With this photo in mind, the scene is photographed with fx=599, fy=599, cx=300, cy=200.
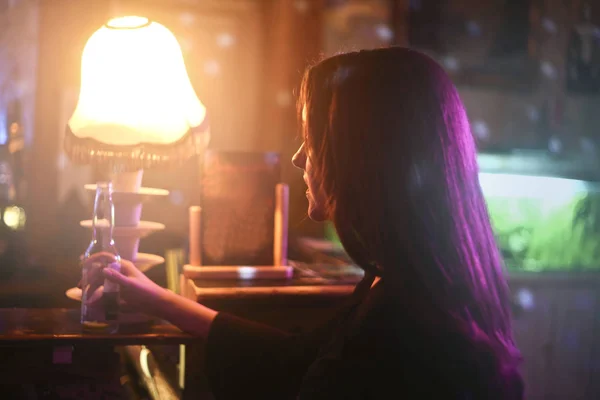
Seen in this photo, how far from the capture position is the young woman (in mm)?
702

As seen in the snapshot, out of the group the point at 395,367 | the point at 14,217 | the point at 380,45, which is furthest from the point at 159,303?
the point at 380,45

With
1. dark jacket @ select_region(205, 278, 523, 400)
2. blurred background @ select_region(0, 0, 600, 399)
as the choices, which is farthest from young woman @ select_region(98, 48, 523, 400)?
blurred background @ select_region(0, 0, 600, 399)

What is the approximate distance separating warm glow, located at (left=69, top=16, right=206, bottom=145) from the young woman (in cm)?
41

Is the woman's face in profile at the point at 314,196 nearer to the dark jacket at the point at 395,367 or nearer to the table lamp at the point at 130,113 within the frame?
the dark jacket at the point at 395,367

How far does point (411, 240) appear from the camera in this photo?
726mm

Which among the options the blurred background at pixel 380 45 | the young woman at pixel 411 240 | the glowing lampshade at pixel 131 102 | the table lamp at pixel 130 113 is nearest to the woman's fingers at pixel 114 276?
the table lamp at pixel 130 113

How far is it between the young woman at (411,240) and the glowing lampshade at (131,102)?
0.40 m

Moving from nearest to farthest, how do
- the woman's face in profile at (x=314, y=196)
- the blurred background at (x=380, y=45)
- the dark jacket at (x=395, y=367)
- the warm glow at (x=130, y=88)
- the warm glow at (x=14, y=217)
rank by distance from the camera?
the dark jacket at (x=395, y=367), the woman's face in profile at (x=314, y=196), the warm glow at (x=130, y=88), the warm glow at (x=14, y=217), the blurred background at (x=380, y=45)

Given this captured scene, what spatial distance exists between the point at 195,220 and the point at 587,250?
1918 mm

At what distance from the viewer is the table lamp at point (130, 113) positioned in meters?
1.08

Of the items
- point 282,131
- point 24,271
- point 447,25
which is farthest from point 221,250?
point 447,25

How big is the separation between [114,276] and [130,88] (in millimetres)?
354

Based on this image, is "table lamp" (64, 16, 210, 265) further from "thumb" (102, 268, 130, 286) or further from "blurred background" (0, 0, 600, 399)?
"blurred background" (0, 0, 600, 399)

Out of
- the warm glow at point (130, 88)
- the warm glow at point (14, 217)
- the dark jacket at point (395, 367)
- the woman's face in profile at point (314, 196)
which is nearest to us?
the dark jacket at point (395, 367)
